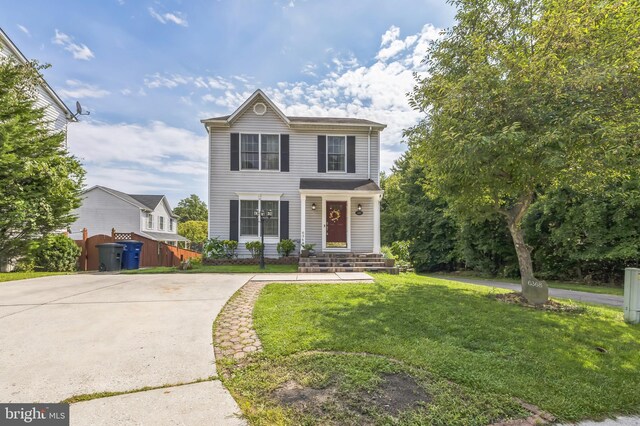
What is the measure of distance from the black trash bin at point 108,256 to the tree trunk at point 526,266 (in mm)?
12962

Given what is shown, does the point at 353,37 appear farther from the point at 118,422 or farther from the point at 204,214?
the point at 204,214

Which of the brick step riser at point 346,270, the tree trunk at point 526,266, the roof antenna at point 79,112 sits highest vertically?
the roof antenna at point 79,112

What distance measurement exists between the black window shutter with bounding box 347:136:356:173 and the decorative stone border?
8.23 meters

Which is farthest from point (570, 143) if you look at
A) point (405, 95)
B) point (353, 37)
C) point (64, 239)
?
point (64, 239)

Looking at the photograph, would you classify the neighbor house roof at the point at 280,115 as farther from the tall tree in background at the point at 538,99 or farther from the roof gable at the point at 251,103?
the tall tree in background at the point at 538,99

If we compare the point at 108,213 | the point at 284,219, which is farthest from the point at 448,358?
the point at 108,213

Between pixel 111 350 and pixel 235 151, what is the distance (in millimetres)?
10138

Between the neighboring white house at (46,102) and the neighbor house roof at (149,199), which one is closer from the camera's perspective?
the neighboring white house at (46,102)

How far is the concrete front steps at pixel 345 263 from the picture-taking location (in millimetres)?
10086

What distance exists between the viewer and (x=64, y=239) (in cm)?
1078

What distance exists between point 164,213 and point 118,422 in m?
26.9

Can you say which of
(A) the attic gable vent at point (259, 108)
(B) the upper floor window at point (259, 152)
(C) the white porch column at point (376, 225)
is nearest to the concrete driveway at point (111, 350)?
(B) the upper floor window at point (259, 152)

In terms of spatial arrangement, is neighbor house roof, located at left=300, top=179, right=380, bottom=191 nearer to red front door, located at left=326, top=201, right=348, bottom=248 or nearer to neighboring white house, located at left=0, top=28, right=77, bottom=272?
red front door, located at left=326, top=201, right=348, bottom=248

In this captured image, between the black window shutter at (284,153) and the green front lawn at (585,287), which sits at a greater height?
the black window shutter at (284,153)
